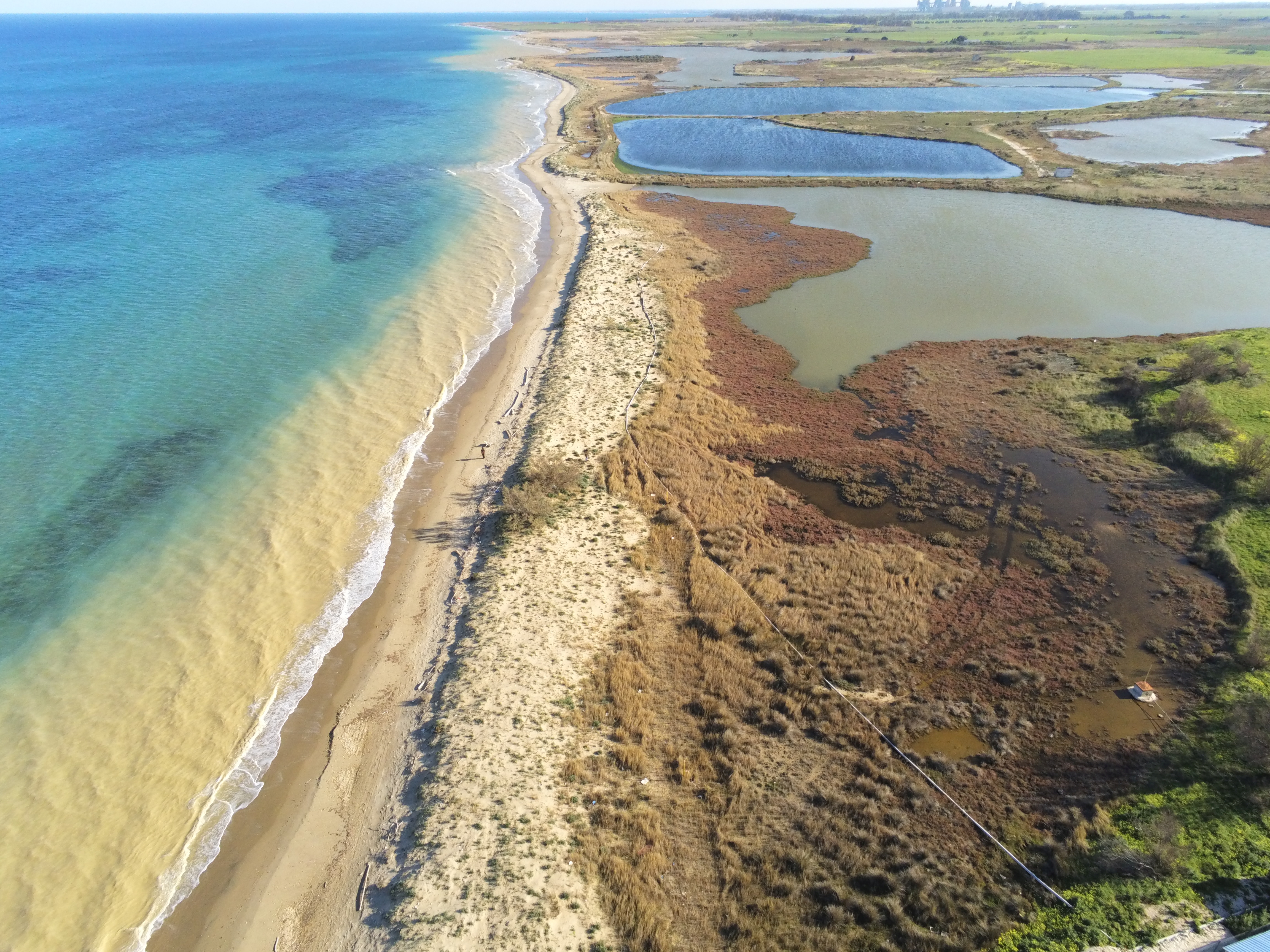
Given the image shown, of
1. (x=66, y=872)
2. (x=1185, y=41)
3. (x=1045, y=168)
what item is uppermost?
(x=1185, y=41)

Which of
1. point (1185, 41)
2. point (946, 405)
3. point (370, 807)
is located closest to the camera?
point (370, 807)

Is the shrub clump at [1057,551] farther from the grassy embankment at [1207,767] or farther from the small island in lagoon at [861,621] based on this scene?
Answer: the grassy embankment at [1207,767]

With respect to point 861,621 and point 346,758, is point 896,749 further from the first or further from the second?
point 346,758

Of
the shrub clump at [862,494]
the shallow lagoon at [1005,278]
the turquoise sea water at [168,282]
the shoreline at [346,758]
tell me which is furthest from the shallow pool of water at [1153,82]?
the shoreline at [346,758]

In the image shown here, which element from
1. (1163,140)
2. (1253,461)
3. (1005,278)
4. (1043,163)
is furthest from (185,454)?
(1163,140)

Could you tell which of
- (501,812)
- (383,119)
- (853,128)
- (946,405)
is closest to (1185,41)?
(853,128)

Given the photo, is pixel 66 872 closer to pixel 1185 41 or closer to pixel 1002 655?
pixel 1002 655
